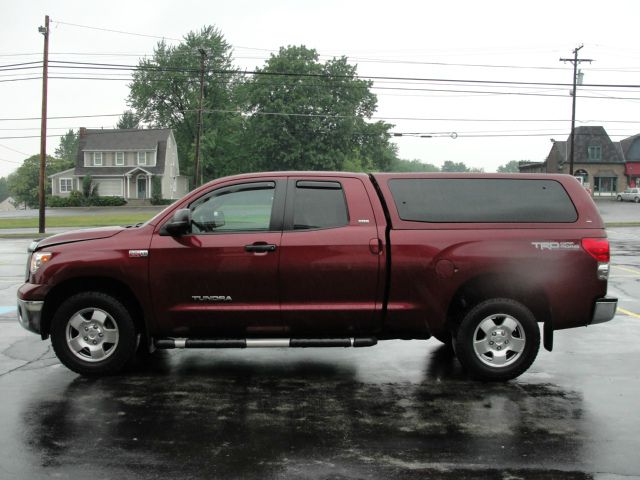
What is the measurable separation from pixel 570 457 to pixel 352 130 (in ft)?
216

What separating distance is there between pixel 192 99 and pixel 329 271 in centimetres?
7153

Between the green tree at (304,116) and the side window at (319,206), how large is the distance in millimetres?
61141

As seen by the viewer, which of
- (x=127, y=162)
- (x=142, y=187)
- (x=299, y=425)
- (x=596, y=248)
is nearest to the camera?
(x=299, y=425)

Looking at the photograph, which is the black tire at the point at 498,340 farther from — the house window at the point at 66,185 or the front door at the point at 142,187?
the house window at the point at 66,185

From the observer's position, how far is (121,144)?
68.3 metres

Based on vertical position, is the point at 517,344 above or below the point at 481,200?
below

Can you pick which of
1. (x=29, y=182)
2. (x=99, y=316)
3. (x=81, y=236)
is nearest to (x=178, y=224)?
(x=81, y=236)

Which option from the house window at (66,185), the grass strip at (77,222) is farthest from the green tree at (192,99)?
the grass strip at (77,222)

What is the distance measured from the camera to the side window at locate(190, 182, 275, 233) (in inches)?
240

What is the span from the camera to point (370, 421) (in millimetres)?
4938

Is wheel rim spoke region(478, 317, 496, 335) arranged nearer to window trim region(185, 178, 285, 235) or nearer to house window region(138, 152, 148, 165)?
window trim region(185, 178, 285, 235)

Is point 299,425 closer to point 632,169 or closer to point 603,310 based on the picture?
point 603,310

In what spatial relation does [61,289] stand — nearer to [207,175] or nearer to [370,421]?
[370,421]

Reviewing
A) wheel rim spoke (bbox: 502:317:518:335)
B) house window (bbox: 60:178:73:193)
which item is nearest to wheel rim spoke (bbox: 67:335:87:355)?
wheel rim spoke (bbox: 502:317:518:335)
